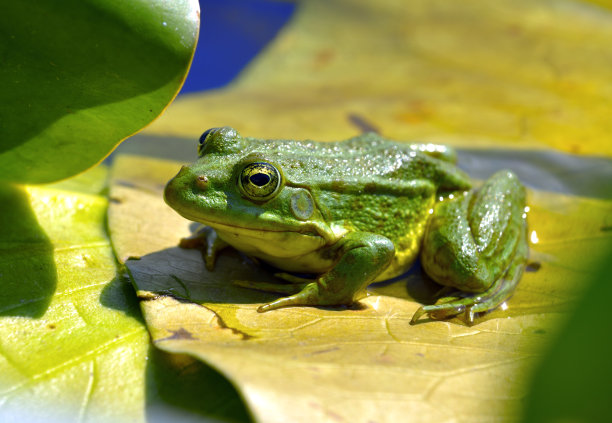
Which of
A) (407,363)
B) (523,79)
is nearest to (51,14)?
A: (407,363)

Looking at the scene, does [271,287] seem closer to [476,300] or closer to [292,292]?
[292,292]

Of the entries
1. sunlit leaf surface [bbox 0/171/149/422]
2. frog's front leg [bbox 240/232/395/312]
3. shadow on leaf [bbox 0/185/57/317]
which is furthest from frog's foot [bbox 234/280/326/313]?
shadow on leaf [bbox 0/185/57/317]

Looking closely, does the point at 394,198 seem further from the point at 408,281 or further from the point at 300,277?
the point at 300,277

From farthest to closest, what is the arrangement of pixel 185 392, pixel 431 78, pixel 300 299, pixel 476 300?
pixel 431 78 → pixel 476 300 → pixel 300 299 → pixel 185 392

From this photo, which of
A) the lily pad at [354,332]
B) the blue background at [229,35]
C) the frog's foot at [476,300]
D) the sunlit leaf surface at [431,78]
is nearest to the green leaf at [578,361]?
the lily pad at [354,332]

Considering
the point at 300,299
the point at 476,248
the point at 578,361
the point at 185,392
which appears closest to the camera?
the point at 578,361

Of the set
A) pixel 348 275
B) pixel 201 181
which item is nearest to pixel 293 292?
pixel 348 275

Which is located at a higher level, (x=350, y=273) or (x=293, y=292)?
(x=350, y=273)

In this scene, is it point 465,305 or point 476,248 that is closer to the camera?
point 465,305
